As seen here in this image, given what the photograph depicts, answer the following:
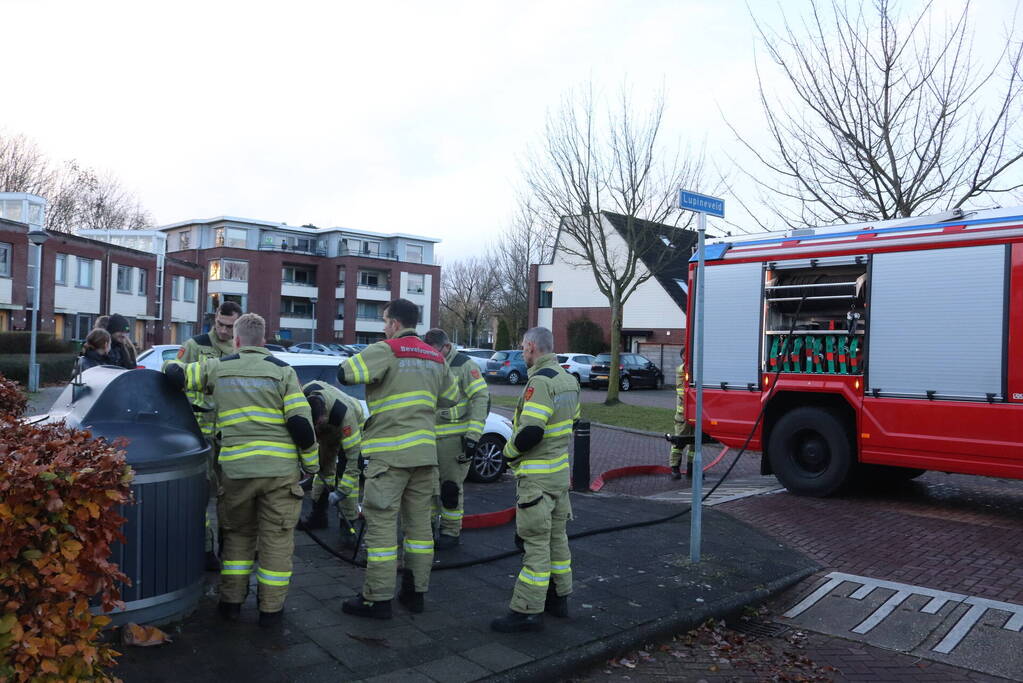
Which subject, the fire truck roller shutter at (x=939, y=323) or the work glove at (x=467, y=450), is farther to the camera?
the fire truck roller shutter at (x=939, y=323)

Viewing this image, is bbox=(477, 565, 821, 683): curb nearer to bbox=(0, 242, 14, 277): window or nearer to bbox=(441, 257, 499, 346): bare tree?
bbox=(0, 242, 14, 277): window

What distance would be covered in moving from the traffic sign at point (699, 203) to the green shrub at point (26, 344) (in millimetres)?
26439

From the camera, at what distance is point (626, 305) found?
137 feet

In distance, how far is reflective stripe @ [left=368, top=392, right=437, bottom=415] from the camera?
16.2 ft

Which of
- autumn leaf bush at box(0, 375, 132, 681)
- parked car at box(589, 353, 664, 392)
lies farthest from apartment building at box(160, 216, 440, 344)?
autumn leaf bush at box(0, 375, 132, 681)

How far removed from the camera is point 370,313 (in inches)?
2672

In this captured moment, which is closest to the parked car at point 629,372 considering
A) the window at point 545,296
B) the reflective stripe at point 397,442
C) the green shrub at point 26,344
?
the window at point 545,296

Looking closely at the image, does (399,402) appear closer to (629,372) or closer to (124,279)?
(629,372)

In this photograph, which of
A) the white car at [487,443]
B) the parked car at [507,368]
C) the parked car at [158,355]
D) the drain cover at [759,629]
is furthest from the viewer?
the parked car at [507,368]

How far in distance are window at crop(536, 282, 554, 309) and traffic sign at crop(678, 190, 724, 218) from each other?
38.8 m

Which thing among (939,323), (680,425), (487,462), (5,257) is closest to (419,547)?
(487,462)

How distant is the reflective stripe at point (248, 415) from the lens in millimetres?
4578

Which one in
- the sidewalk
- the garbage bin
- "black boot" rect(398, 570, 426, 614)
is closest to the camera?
the sidewalk

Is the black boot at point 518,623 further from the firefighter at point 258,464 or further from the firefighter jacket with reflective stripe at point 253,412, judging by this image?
the firefighter jacket with reflective stripe at point 253,412
